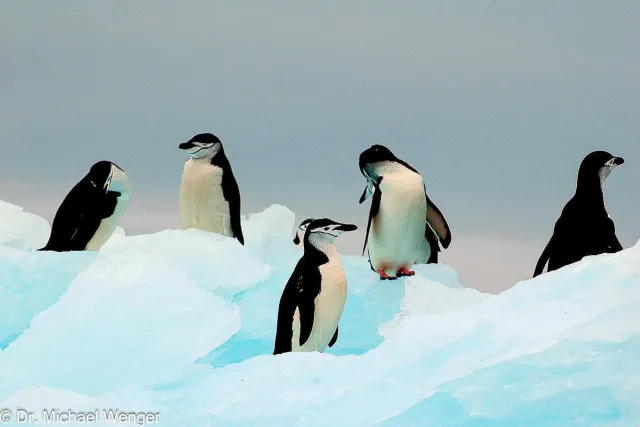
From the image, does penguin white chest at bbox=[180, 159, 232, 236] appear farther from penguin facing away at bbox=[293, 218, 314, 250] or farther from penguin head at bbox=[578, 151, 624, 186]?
penguin head at bbox=[578, 151, 624, 186]

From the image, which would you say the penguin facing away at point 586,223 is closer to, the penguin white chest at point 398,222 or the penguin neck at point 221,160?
the penguin white chest at point 398,222

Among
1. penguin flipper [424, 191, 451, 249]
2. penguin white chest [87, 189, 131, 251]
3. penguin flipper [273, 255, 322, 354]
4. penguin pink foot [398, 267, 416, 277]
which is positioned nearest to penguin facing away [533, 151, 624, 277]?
penguin pink foot [398, 267, 416, 277]

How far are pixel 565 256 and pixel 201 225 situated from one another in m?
2.89

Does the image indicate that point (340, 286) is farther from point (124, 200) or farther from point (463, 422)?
point (124, 200)

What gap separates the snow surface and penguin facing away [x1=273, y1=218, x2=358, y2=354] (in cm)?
37

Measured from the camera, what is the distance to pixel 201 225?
25.2 feet

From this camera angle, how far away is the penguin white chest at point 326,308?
17.9 feet

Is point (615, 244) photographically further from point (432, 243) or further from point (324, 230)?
point (324, 230)

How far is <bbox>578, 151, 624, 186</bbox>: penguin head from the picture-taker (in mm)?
6344

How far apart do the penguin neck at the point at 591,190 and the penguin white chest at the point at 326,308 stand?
1.84m

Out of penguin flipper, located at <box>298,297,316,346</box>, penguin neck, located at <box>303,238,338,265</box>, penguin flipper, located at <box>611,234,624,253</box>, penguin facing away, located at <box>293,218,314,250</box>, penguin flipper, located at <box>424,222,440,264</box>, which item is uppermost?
penguin neck, located at <box>303,238,338,265</box>

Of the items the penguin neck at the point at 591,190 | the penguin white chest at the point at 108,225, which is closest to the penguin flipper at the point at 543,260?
the penguin neck at the point at 591,190

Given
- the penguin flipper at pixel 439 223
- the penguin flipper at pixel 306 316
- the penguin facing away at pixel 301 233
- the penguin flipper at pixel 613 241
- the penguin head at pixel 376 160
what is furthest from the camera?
the penguin facing away at pixel 301 233

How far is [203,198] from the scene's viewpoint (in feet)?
24.9
